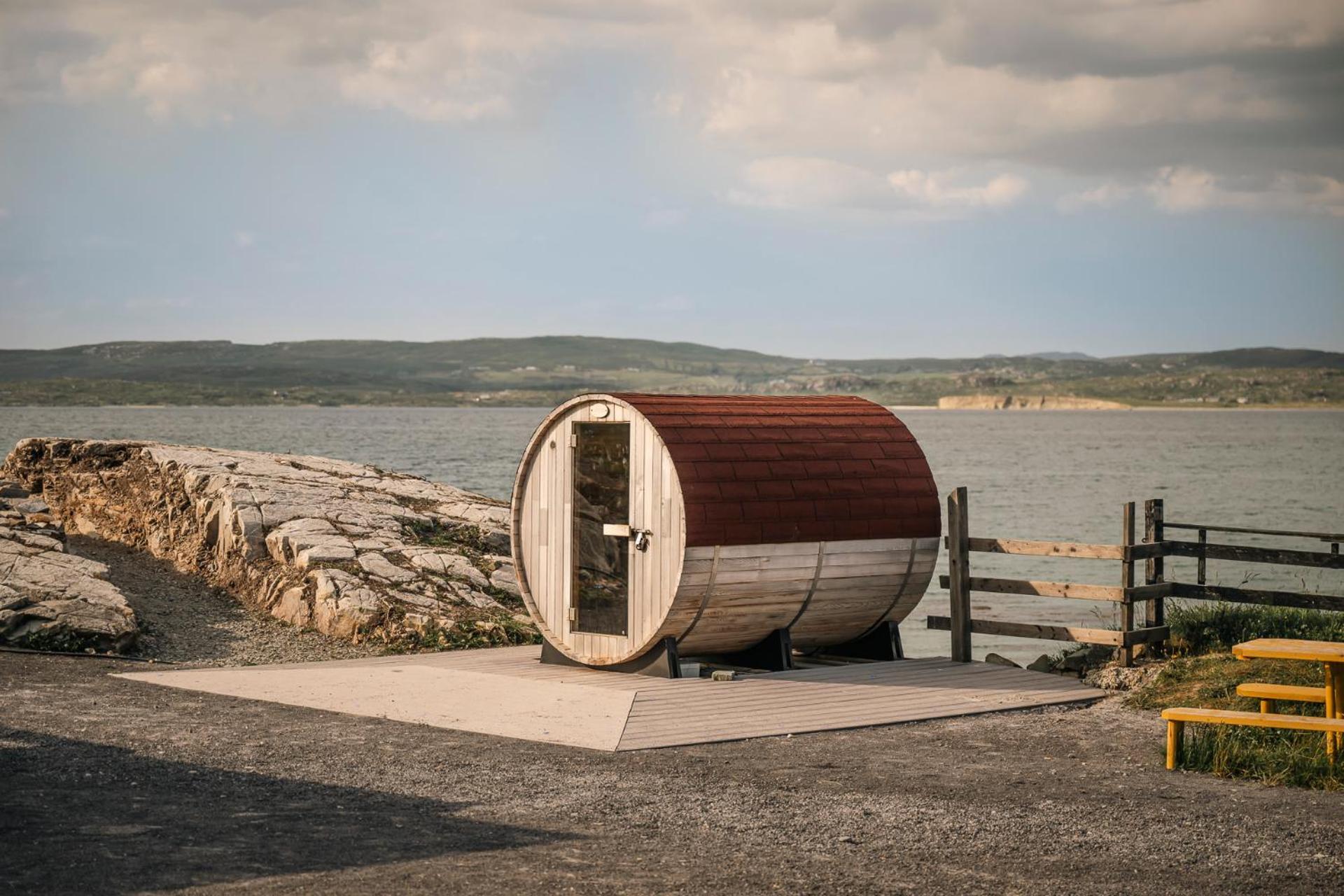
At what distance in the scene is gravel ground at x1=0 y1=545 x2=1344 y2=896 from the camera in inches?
299

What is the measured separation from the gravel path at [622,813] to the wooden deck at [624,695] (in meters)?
0.37

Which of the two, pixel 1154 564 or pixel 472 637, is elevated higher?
pixel 1154 564

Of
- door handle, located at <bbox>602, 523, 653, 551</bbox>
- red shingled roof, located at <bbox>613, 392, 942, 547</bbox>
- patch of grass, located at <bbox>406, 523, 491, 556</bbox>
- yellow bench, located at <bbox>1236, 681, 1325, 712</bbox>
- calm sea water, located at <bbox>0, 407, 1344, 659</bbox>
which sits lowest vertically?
calm sea water, located at <bbox>0, 407, 1344, 659</bbox>

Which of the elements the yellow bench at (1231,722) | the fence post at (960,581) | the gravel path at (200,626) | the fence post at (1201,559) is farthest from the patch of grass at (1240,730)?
the gravel path at (200,626)

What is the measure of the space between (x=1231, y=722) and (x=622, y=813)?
401cm

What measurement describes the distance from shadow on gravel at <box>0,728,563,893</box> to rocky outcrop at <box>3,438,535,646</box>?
6.24 m

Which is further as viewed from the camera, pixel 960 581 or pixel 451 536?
pixel 451 536

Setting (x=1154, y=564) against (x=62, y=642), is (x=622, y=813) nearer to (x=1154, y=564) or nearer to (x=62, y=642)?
(x=1154, y=564)

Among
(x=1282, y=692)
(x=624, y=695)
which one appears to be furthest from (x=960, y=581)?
(x=1282, y=692)

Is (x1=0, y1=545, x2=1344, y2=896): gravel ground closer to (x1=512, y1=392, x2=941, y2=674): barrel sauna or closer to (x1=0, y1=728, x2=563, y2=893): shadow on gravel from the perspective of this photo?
(x1=0, y1=728, x2=563, y2=893): shadow on gravel

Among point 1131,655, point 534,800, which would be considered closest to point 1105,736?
point 1131,655

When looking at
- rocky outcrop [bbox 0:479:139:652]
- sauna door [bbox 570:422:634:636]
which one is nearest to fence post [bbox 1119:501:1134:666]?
sauna door [bbox 570:422:634:636]

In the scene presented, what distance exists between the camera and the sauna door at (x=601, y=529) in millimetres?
13789

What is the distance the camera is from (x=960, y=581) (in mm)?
14664
